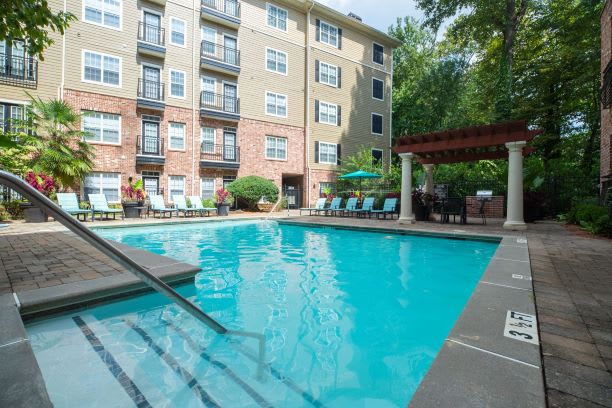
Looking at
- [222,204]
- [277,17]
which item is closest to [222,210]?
[222,204]

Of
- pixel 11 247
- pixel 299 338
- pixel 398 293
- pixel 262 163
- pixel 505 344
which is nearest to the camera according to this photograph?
Answer: pixel 505 344

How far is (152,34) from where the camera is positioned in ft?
58.0

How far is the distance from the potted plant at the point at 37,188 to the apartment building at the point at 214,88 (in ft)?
9.35

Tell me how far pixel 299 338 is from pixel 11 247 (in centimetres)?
570

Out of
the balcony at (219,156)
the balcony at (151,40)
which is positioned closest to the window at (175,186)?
the balcony at (219,156)

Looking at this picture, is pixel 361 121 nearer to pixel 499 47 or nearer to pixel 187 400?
pixel 499 47

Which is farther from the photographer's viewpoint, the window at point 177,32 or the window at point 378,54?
the window at point 378,54

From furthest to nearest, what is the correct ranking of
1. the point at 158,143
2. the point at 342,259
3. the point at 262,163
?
the point at 262,163, the point at 158,143, the point at 342,259

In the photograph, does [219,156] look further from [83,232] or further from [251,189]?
Answer: [83,232]

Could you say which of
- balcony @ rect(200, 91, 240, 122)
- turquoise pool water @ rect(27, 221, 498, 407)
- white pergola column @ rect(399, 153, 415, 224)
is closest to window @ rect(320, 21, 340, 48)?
balcony @ rect(200, 91, 240, 122)

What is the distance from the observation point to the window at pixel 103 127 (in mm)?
15739

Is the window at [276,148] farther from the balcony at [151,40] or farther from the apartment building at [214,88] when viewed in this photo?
the balcony at [151,40]

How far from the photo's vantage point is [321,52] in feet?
75.8

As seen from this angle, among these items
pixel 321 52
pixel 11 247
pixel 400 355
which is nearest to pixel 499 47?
pixel 321 52
